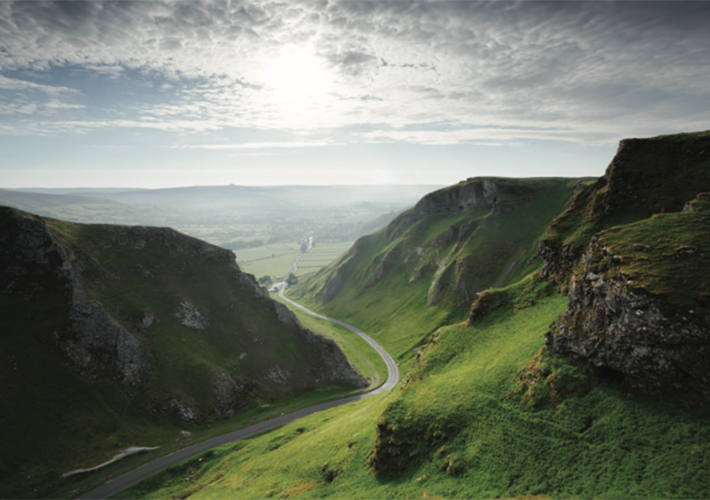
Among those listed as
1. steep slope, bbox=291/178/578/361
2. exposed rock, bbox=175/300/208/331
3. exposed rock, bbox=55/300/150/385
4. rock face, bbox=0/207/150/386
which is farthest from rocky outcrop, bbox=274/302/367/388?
rock face, bbox=0/207/150/386

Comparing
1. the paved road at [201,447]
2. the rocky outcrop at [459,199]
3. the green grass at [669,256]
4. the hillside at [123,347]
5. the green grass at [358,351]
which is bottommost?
the green grass at [358,351]

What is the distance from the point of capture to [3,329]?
62.4 m

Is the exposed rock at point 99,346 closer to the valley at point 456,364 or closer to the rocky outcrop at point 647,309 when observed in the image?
the valley at point 456,364

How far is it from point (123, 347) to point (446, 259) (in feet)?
408

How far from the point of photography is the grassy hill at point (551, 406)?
77.6 feet

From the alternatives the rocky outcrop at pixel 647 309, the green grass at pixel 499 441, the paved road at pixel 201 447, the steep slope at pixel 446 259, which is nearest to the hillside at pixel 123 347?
the paved road at pixel 201 447

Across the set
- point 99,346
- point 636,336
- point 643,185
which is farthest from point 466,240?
point 99,346

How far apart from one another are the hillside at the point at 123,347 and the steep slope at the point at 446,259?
47.4 metres

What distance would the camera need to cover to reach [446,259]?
474 feet

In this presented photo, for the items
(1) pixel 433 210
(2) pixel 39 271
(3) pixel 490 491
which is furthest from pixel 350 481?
(1) pixel 433 210

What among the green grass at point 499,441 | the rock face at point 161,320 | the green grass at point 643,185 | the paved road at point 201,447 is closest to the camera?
the green grass at point 499,441

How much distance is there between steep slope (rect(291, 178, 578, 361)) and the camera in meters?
120

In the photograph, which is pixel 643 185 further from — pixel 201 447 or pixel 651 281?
pixel 201 447

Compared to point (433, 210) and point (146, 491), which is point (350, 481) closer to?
point (146, 491)
